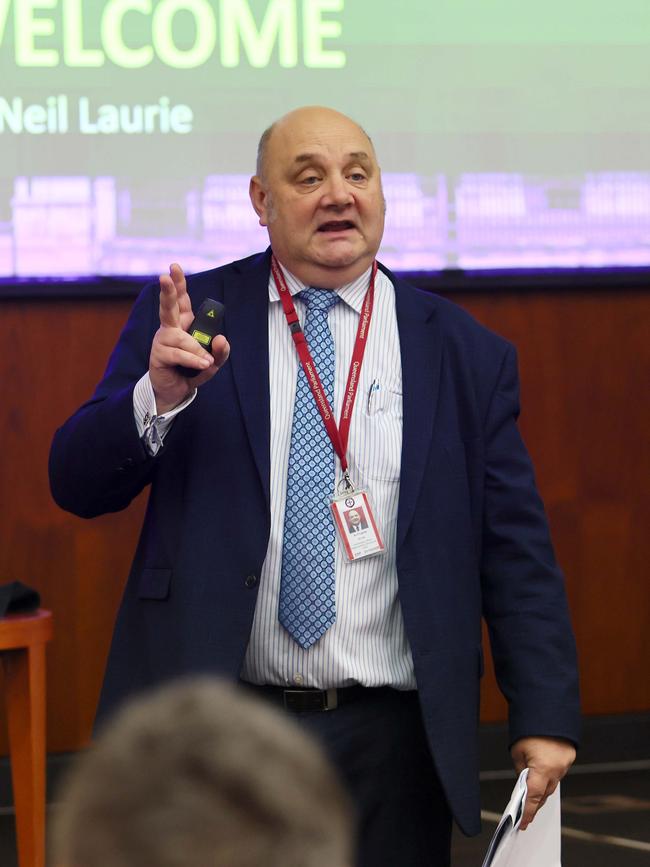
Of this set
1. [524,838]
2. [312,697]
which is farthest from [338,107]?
[524,838]

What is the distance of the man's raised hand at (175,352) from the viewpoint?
1847 mm

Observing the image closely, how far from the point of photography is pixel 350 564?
2.03 meters

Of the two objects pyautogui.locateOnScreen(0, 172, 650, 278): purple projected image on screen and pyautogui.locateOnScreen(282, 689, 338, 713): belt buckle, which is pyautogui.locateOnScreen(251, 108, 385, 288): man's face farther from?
pyautogui.locateOnScreen(0, 172, 650, 278): purple projected image on screen

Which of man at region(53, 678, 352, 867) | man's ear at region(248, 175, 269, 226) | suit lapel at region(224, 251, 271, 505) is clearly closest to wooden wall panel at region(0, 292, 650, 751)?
man's ear at region(248, 175, 269, 226)

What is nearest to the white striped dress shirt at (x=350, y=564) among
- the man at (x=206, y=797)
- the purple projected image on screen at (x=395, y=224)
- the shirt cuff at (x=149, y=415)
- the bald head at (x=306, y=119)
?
the shirt cuff at (x=149, y=415)

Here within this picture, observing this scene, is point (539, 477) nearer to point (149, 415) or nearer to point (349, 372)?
point (349, 372)

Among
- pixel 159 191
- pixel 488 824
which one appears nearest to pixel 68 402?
pixel 159 191

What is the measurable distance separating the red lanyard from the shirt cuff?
234 mm

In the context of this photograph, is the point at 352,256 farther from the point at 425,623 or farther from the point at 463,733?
the point at 463,733

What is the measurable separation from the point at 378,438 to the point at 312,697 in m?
0.41

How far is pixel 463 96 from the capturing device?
13.6ft

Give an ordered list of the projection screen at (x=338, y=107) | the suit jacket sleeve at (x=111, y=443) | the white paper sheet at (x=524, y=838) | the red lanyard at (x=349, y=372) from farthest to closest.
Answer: the projection screen at (x=338, y=107) < the red lanyard at (x=349, y=372) < the suit jacket sleeve at (x=111, y=443) < the white paper sheet at (x=524, y=838)

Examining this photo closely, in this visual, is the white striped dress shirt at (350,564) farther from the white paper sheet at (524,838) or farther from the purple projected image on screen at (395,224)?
the purple projected image on screen at (395,224)

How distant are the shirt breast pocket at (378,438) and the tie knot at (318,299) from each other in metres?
0.17
